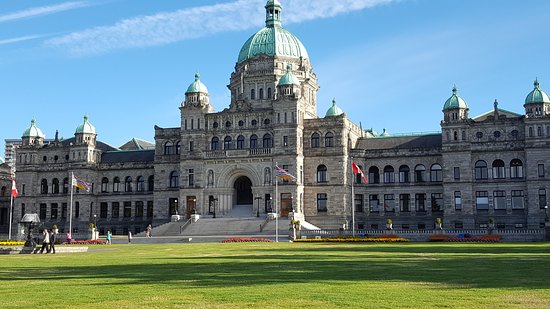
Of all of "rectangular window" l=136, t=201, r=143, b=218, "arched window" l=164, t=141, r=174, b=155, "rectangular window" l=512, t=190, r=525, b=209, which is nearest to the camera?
"rectangular window" l=512, t=190, r=525, b=209

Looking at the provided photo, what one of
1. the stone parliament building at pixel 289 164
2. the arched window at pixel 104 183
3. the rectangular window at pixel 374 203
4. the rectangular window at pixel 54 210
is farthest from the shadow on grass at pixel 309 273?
the rectangular window at pixel 54 210

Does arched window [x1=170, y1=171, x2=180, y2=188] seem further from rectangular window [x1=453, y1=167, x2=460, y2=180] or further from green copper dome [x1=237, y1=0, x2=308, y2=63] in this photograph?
rectangular window [x1=453, y1=167, x2=460, y2=180]

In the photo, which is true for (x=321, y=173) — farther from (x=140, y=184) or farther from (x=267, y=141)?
(x=140, y=184)

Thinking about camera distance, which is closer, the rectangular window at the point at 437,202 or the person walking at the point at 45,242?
the person walking at the point at 45,242

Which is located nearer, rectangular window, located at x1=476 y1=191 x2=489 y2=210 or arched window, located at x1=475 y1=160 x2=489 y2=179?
rectangular window, located at x1=476 y1=191 x2=489 y2=210

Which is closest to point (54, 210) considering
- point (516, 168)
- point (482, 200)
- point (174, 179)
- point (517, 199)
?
point (174, 179)

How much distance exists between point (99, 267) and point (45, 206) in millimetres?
87000

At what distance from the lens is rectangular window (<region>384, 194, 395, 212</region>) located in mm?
97312

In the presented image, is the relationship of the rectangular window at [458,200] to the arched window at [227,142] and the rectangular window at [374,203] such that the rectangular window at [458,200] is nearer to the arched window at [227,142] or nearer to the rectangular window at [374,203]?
the rectangular window at [374,203]

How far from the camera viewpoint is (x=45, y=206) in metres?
113

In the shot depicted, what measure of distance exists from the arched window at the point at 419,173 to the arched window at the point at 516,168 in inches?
478

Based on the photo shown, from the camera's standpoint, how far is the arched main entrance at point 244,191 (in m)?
103

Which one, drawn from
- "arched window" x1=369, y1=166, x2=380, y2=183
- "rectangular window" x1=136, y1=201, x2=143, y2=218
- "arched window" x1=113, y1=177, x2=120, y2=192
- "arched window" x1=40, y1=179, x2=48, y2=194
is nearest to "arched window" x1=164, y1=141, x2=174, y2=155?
"rectangular window" x1=136, y1=201, x2=143, y2=218

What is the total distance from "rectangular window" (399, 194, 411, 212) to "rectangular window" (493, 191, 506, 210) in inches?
475
